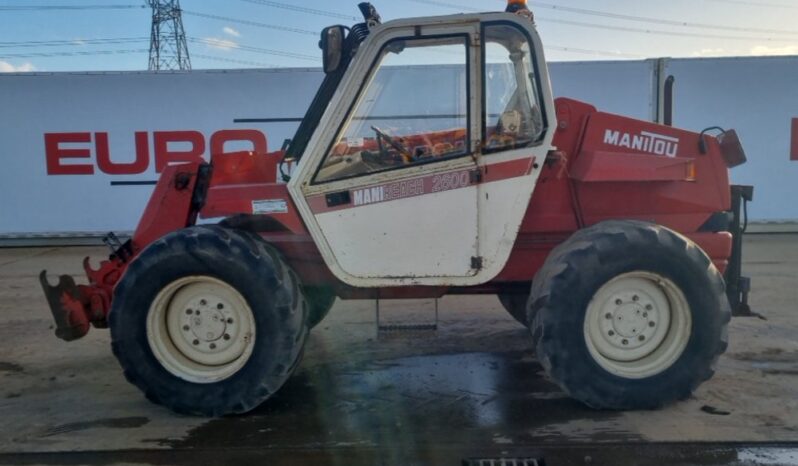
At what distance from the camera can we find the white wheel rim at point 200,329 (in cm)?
417

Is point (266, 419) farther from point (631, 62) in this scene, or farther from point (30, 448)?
point (631, 62)

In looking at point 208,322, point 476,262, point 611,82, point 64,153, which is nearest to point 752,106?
point 611,82

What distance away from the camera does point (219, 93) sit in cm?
1149

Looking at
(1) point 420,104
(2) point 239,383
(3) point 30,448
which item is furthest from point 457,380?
(3) point 30,448

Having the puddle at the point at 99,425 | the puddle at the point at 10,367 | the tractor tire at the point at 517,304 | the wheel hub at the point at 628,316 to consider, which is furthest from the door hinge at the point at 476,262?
the puddle at the point at 10,367

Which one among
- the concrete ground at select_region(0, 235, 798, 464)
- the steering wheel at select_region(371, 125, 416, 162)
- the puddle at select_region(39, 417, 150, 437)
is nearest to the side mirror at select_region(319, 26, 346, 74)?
the steering wheel at select_region(371, 125, 416, 162)

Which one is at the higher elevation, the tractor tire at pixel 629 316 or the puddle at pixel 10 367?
the tractor tire at pixel 629 316

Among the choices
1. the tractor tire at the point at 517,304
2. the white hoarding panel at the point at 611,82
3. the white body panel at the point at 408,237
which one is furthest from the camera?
the white hoarding panel at the point at 611,82

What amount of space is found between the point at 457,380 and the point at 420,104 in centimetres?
204

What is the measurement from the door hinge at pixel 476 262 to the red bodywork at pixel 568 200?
18.2 inches

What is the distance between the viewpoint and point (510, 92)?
177 inches

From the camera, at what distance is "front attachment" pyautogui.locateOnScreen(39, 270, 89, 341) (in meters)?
4.38

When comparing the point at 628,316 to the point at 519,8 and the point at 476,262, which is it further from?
the point at 519,8

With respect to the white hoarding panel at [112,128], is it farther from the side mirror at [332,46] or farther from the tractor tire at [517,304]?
the side mirror at [332,46]
